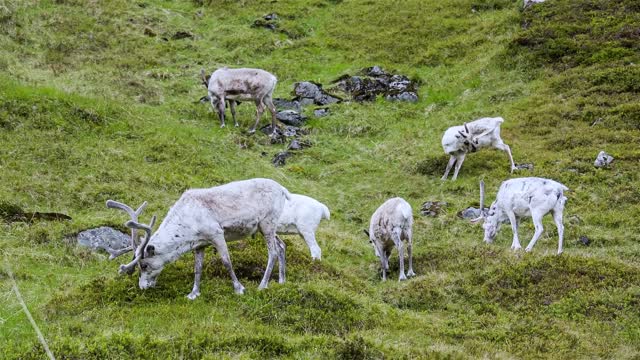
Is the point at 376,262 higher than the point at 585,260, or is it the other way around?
the point at 585,260

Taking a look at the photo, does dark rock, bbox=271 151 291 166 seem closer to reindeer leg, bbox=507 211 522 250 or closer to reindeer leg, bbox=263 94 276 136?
reindeer leg, bbox=263 94 276 136

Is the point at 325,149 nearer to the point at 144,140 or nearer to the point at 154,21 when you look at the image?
the point at 144,140

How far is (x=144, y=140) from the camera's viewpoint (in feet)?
76.5

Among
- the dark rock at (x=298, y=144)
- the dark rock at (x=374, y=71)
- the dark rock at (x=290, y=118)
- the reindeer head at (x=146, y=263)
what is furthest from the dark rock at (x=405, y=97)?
the reindeer head at (x=146, y=263)

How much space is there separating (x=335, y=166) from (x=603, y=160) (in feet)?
33.4

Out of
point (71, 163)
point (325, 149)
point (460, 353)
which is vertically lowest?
point (325, 149)

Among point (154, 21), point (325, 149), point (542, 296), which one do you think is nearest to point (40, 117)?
point (325, 149)

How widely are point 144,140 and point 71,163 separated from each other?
375 cm

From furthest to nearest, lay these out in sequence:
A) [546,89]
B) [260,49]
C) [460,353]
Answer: [260,49]
[546,89]
[460,353]

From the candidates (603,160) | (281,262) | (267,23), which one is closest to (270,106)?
(603,160)

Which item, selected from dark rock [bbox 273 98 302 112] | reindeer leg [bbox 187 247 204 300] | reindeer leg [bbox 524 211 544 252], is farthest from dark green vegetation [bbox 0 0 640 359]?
dark rock [bbox 273 98 302 112]

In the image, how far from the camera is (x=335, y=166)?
1019 inches

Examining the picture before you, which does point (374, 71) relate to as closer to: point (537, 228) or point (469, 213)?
point (469, 213)

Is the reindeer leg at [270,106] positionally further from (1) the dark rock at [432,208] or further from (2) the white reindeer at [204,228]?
(2) the white reindeer at [204,228]
